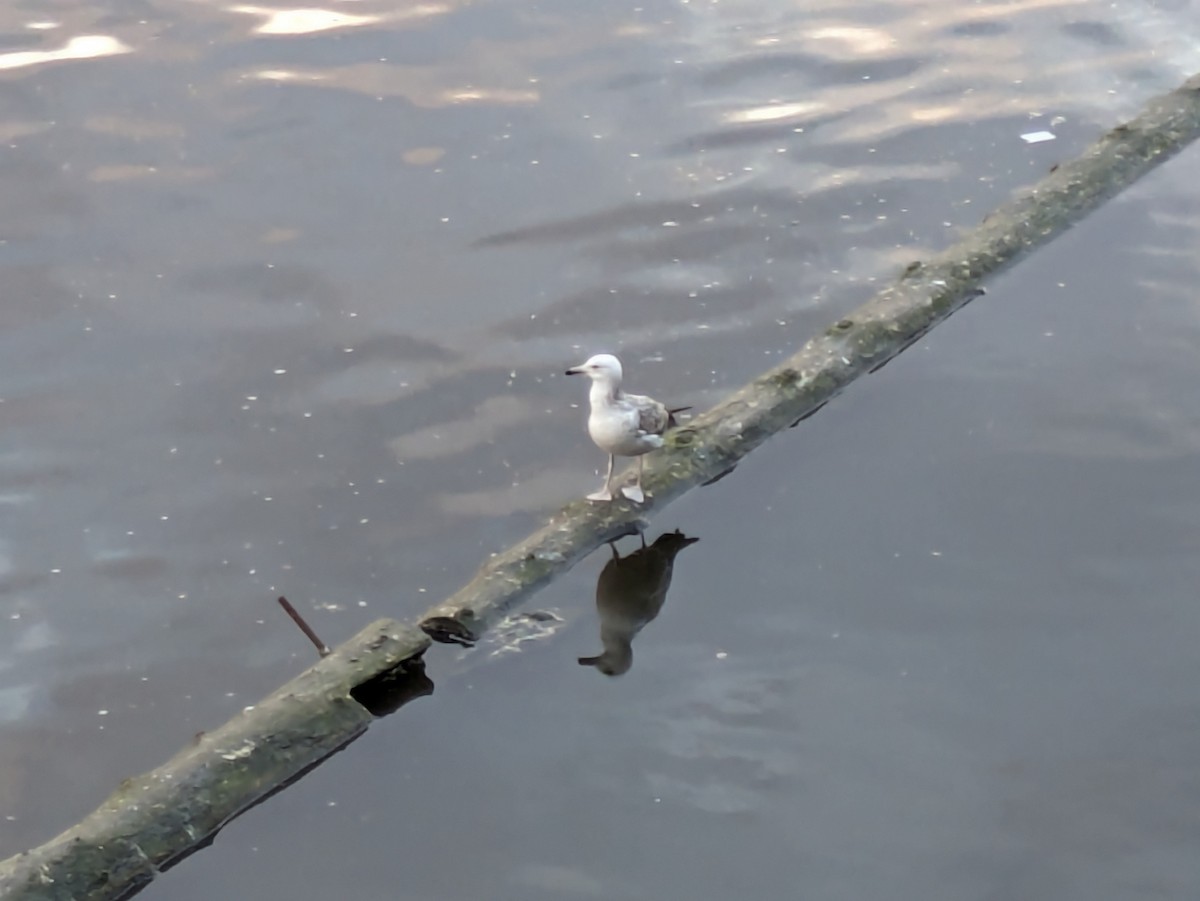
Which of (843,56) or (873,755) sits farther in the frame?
(843,56)

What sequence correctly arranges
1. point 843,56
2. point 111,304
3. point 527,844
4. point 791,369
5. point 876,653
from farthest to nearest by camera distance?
point 843,56
point 111,304
point 791,369
point 876,653
point 527,844

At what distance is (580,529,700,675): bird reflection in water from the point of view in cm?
618

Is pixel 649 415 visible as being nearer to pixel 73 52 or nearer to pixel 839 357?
pixel 839 357

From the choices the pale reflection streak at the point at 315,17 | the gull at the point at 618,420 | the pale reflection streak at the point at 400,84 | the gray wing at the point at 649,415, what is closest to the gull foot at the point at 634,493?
the gull at the point at 618,420

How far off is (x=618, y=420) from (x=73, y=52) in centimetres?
722

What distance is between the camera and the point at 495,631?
243 inches

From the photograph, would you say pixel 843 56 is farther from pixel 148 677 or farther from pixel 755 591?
pixel 148 677

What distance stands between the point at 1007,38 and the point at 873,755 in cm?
817

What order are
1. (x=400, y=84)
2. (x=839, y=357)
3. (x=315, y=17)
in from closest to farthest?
(x=839, y=357), (x=400, y=84), (x=315, y=17)

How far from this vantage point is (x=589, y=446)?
7527mm

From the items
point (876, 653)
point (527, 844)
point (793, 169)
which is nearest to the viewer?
point (527, 844)

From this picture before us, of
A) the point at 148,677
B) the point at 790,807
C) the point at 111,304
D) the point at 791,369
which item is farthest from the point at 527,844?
the point at 111,304

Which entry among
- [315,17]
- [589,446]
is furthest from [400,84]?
[589,446]

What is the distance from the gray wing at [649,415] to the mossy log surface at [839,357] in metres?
0.19
